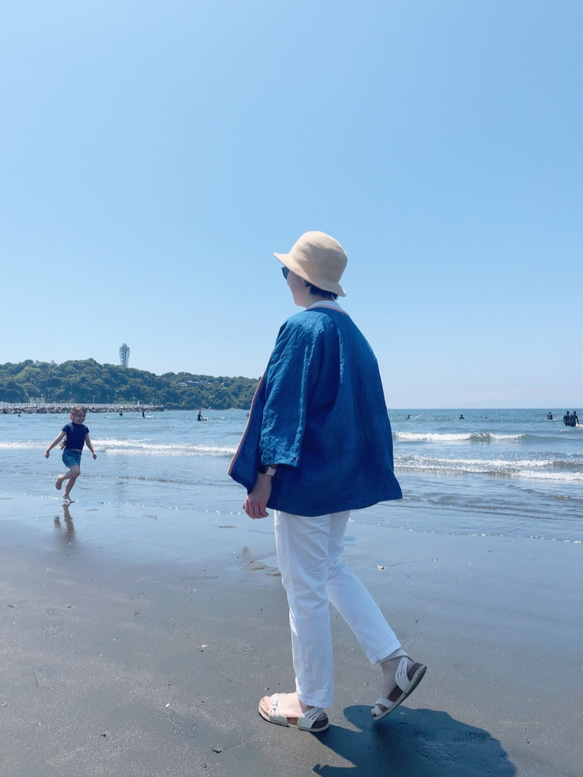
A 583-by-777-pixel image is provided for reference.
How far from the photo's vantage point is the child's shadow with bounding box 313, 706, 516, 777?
2.06 meters

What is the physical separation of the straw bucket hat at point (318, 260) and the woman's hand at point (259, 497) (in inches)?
36.0

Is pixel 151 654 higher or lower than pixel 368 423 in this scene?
lower

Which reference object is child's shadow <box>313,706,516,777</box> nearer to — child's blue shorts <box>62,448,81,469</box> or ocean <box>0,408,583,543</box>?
ocean <box>0,408,583,543</box>

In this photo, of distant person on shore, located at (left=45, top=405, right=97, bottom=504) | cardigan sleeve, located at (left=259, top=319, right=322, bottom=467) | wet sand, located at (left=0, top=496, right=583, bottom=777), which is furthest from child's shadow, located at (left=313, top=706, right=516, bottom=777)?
distant person on shore, located at (left=45, top=405, right=97, bottom=504)

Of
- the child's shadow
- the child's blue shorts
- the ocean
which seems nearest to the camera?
the child's shadow

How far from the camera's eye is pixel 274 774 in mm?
2018

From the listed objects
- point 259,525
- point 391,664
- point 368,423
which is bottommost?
point 259,525

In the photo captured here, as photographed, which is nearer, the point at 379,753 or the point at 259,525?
the point at 379,753

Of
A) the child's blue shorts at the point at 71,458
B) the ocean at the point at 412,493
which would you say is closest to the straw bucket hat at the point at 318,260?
the ocean at the point at 412,493

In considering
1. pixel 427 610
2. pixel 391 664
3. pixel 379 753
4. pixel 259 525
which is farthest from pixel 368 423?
pixel 259 525

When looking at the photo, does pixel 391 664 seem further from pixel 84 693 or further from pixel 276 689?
pixel 84 693

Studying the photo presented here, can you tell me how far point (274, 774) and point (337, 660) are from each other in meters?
1.03

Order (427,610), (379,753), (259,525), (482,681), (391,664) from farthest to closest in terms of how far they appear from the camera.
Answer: (259,525) < (427,610) < (482,681) < (391,664) < (379,753)

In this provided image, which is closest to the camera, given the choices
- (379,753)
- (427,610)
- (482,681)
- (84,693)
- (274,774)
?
(274,774)
